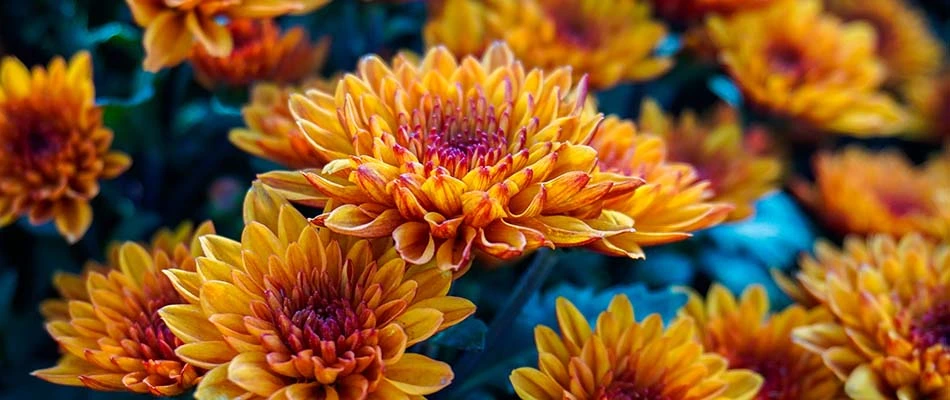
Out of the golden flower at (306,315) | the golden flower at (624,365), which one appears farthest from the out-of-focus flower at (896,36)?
the golden flower at (306,315)

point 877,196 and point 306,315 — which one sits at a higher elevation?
point 306,315

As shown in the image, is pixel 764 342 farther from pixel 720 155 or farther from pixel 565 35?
pixel 565 35

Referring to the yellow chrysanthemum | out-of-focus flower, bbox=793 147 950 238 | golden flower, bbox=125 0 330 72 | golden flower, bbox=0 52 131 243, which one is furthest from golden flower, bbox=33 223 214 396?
out-of-focus flower, bbox=793 147 950 238

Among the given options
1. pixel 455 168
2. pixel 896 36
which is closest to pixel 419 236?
pixel 455 168

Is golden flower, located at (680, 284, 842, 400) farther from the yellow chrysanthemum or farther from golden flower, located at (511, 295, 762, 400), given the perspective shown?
the yellow chrysanthemum

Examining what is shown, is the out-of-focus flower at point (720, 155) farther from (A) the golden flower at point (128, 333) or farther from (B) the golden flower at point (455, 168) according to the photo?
(A) the golden flower at point (128, 333)

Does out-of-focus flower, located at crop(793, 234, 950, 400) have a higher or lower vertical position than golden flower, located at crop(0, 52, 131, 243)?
lower
